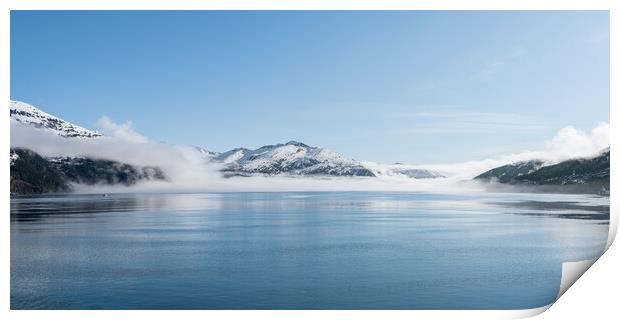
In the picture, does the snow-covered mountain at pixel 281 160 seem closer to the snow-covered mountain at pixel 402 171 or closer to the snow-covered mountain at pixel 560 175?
the snow-covered mountain at pixel 402 171

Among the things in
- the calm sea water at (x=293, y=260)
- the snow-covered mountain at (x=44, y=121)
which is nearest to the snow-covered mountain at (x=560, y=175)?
the calm sea water at (x=293, y=260)

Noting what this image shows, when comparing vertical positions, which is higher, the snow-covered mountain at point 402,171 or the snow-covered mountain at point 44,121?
the snow-covered mountain at point 44,121

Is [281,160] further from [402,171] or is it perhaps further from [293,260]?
[293,260]

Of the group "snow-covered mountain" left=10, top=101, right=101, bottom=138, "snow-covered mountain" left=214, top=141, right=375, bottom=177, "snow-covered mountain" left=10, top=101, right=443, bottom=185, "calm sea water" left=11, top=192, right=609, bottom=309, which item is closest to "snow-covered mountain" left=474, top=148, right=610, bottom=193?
"calm sea water" left=11, top=192, right=609, bottom=309

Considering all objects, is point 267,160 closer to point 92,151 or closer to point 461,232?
point 92,151

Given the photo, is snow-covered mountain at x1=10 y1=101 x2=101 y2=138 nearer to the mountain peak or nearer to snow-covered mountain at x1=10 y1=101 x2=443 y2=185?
snow-covered mountain at x1=10 y1=101 x2=443 y2=185

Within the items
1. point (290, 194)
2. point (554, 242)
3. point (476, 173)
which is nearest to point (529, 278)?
point (554, 242)

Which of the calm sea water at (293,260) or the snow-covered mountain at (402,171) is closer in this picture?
the calm sea water at (293,260)
